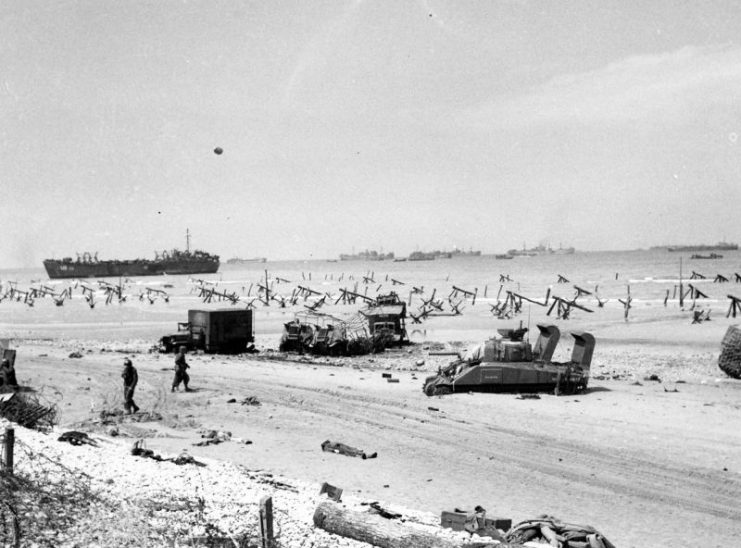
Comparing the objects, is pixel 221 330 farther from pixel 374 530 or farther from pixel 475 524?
pixel 374 530

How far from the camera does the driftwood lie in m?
6.74

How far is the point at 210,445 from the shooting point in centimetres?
1407

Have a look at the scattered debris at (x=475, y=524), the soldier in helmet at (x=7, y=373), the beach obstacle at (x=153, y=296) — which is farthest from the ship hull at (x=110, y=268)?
the scattered debris at (x=475, y=524)

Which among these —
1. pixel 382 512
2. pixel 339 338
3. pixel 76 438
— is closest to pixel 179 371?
pixel 76 438

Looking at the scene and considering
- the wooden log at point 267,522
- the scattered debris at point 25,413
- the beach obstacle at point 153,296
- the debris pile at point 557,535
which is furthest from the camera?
the beach obstacle at point 153,296

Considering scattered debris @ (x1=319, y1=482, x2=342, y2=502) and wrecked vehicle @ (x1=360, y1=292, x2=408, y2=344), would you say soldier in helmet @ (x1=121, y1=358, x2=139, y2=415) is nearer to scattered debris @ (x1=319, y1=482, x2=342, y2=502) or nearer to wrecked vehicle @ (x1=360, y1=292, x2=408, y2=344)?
scattered debris @ (x1=319, y1=482, x2=342, y2=502)

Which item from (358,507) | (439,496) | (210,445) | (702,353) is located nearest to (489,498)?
(439,496)

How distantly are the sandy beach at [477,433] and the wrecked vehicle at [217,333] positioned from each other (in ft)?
8.04

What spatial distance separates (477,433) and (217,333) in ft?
57.2

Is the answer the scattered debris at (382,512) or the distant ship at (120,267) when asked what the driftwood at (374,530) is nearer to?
the scattered debris at (382,512)

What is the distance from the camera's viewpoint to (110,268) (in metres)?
161

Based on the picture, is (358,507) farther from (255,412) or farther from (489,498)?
(255,412)

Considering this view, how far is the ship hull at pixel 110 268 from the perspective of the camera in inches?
6220

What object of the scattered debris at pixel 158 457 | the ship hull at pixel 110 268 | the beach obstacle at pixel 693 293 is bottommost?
the scattered debris at pixel 158 457
